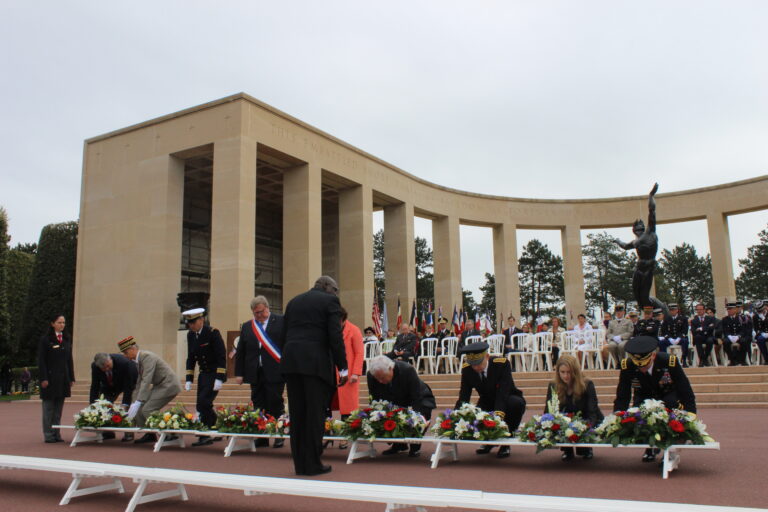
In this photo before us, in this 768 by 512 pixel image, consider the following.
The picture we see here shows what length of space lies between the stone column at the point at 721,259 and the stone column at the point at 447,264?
9939mm

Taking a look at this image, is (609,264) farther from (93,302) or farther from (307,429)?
(307,429)

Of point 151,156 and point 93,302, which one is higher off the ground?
point 151,156

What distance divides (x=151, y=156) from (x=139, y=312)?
5.21 m

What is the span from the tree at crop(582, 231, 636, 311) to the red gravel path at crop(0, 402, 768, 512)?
49689mm

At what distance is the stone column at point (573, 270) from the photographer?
26.3 metres

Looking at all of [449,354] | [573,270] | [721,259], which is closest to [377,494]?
[449,354]

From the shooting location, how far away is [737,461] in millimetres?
5684

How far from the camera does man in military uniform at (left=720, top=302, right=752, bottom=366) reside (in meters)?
13.5

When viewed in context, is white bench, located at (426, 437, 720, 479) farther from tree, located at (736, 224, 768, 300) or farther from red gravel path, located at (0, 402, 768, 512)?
tree, located at (736, 224, 768, 300)

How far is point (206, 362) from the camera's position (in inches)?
331

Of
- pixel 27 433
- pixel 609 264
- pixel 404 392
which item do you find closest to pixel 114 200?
pixel 27 433

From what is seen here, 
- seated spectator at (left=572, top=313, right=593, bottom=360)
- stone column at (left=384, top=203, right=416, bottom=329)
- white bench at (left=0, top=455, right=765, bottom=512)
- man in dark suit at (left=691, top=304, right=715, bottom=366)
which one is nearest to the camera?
white bench at (left=0, top=455, right=765, bottom=512)

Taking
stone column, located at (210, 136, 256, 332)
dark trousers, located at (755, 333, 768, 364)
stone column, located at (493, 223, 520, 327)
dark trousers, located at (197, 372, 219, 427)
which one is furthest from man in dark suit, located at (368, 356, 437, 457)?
stone column, located at (493, 223, 520, 327)

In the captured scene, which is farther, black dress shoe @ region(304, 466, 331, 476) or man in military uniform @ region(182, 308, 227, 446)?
man in military uniform @ region(182, 308, 227, 446)
